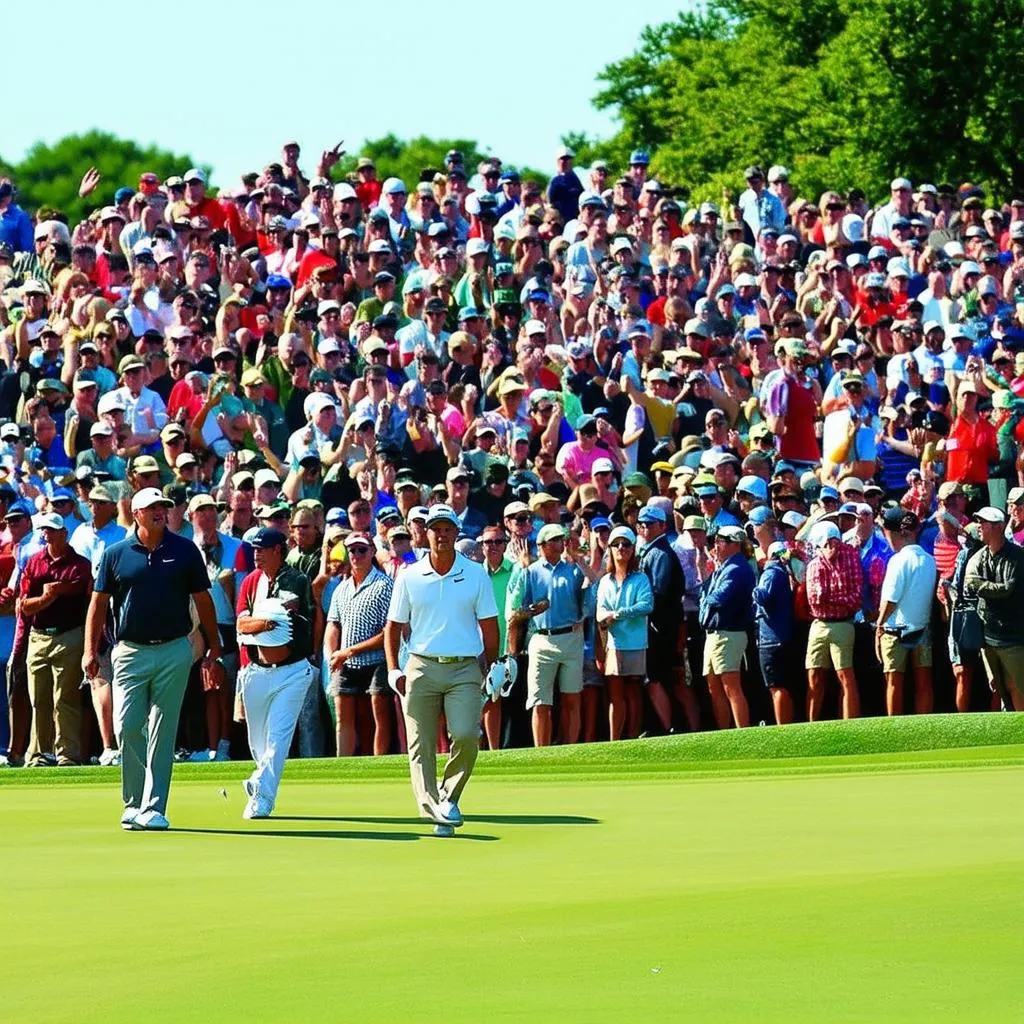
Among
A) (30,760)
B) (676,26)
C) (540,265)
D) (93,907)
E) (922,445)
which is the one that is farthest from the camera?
(676,26)

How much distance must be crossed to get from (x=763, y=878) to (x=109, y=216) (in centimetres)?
1757

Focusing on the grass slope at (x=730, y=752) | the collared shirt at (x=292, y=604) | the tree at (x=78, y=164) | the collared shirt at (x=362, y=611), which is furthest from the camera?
the tree at (x=78, y=164)

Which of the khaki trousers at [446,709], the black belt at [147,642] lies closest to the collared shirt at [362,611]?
the black belt at [147,642]

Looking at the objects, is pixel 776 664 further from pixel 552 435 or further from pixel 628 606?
pixel 552 435

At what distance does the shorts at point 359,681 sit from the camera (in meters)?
19.2

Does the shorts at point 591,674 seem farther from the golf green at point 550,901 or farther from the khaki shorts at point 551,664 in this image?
the golf green at point 550,901

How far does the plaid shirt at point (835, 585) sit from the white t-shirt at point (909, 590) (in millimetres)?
255

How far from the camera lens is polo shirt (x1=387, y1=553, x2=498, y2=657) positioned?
44.1 ft

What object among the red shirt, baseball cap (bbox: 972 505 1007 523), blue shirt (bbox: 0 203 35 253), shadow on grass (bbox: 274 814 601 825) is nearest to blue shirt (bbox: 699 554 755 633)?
baseball cap (bbox: 972 505 1007 523)

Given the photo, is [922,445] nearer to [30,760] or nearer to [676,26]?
[30,760]

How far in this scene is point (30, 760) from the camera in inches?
763

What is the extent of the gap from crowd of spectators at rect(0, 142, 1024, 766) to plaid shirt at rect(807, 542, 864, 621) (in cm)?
3

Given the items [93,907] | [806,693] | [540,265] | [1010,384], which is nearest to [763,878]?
[93,907]

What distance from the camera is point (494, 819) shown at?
13852 mm
